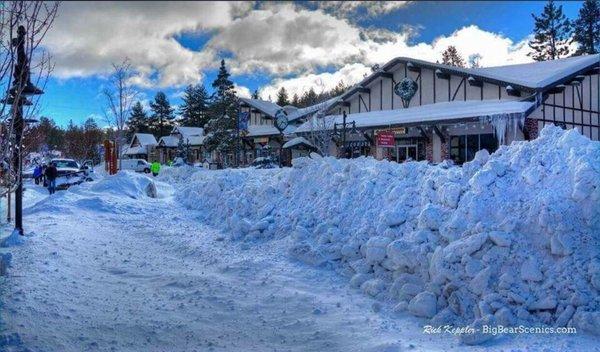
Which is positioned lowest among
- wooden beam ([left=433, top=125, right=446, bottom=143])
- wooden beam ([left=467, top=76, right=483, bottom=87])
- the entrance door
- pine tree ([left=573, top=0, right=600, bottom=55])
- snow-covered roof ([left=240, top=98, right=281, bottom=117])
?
the entrance door

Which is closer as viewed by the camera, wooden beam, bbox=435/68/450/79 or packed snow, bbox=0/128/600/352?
packed snow, bbox=0/128/600/352

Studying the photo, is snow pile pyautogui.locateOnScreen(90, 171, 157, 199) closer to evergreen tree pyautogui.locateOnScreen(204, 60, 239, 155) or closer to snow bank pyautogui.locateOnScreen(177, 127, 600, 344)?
snow bank pyautogui.locateOnScreen(177, 127, 600, 344)

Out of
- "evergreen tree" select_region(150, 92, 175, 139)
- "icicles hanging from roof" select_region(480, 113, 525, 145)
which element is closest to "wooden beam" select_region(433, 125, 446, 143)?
"icicles hanging from roof" select_region(480, 113, 525, 145)

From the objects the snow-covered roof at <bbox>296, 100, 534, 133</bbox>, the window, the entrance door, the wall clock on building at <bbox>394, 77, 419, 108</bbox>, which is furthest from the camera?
the wall clock on building at <bbox>394, 77, 419, 108</bbox>

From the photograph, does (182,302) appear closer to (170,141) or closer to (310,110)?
(310,110)

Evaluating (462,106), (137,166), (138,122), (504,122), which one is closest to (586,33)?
(462,106)

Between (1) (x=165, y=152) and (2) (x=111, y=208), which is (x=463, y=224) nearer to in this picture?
(2) (x=111, y=208)

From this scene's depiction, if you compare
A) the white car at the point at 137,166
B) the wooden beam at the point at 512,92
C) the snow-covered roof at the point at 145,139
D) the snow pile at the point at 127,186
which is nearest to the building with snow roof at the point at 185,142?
the snow-covered roof at the point at 145,139

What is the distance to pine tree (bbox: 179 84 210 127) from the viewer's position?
77250 mm

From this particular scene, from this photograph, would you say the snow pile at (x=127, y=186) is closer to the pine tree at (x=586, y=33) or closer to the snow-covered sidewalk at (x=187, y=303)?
the snow-covered sidewalk at (x=187, y=303)

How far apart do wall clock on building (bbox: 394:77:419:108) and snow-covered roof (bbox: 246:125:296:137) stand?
465 inches

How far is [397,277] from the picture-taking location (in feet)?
21.9

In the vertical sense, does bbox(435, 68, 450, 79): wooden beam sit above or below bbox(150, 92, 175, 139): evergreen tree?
below

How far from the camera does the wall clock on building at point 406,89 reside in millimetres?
29688
